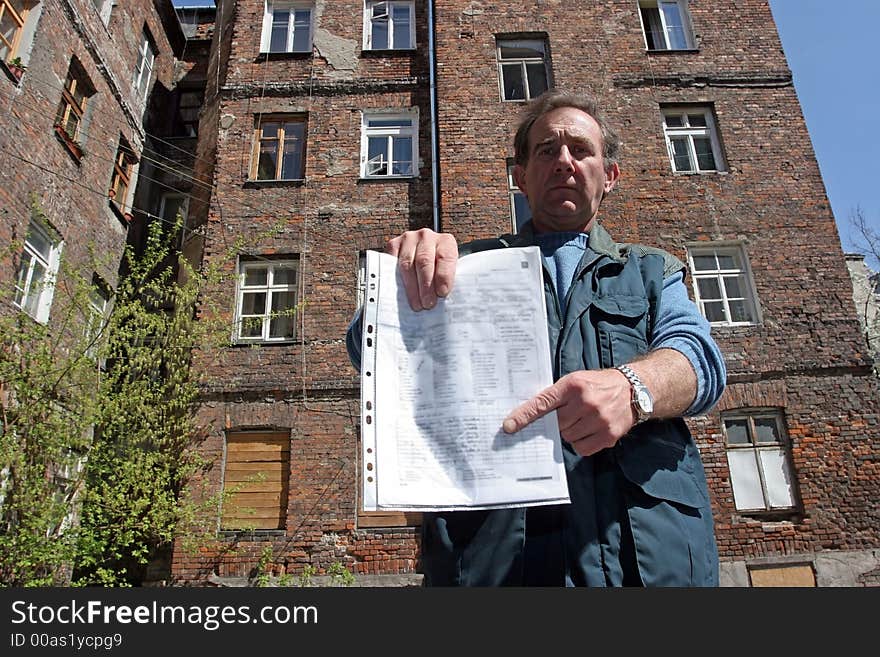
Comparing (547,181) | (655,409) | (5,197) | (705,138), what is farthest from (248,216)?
(655,409)

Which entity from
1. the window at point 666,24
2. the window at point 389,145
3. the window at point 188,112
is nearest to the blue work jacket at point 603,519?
the window at point 389,145

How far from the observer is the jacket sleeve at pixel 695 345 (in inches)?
70.1

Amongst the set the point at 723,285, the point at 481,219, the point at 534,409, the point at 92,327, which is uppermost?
the point at 481,219

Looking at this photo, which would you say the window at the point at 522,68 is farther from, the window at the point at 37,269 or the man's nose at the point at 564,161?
the man's nose at the point at 564,161

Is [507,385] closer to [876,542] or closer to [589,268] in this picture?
[589,268]

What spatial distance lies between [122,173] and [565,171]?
47.2 ft

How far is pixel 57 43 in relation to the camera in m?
11.4

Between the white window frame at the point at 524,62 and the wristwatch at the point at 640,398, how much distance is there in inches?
484

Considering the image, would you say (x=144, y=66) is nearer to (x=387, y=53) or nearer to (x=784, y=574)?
(x=387, y=53)

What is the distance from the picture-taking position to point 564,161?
2.21 metres

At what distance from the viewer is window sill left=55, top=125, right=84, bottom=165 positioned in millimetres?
11336

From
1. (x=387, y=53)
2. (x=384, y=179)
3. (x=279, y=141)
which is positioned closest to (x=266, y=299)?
(x=384, y=179)

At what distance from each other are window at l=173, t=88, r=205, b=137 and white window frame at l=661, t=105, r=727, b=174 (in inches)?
475

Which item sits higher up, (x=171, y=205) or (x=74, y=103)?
(x=74, y=103)
